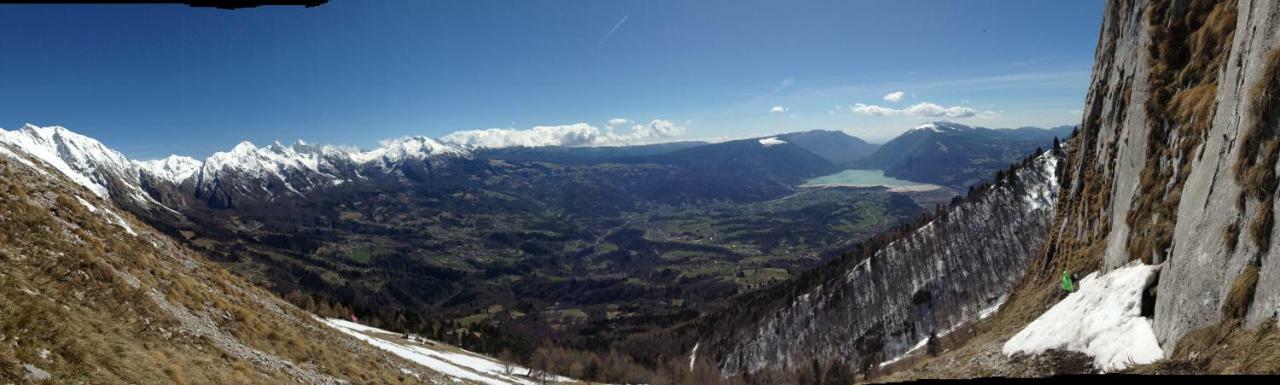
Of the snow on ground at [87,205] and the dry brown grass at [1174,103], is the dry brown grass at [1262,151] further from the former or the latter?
the snow on ground at [87,205]

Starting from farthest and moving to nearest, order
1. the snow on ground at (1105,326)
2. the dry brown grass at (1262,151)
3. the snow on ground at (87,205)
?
the snow on ground at (87,205)
the snow on ground at (1105,326)
the dry brown grass at (1262,151)

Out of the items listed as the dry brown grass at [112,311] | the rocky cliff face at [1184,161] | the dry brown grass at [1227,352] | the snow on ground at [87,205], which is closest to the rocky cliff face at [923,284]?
the rocky cliff face at [1184,161]

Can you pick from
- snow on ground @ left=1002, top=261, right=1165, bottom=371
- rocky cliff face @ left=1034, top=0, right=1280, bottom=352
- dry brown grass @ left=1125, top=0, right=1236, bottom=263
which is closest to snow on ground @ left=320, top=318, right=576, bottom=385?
snow on ground @ left=1002, top=261, right=1165, bottom=371

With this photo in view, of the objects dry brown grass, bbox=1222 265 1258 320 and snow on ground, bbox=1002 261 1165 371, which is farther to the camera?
snow on ground, bbox=1002 261 1165 371

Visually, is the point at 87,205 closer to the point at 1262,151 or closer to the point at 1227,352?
the point at 1227,352

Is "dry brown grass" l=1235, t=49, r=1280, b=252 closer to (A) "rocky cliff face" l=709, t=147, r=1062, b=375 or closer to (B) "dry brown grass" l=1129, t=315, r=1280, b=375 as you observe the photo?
(B) "dry brown grass" l=1129, t=315, r=1280, b=375

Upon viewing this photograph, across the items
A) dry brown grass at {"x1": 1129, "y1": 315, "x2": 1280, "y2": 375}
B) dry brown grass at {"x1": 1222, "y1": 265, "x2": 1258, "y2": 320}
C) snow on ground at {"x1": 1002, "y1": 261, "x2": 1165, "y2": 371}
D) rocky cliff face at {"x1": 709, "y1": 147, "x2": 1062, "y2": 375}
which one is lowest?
rocky cliff face at {"x1": 709, "y1": 147, "x2": 1062, "y2": 375}
